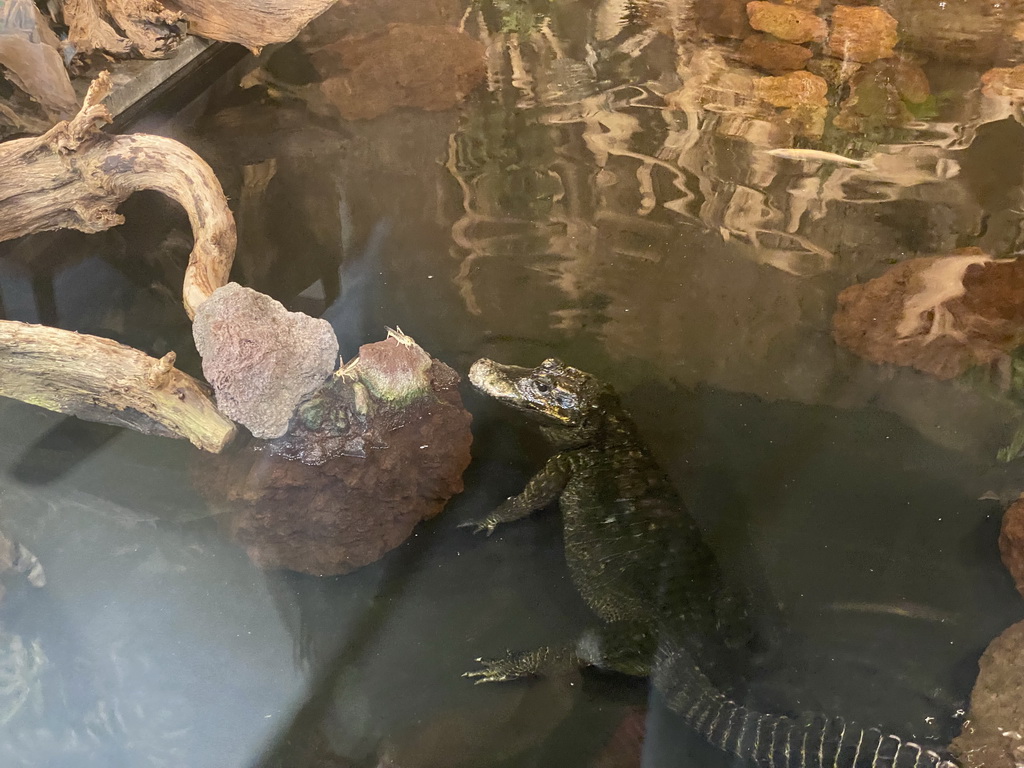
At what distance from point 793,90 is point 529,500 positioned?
3170 mm

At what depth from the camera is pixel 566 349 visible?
279 centimetres

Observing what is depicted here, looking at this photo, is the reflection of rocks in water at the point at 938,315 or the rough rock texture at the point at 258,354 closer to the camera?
the rough rock texture at the point at 258,354

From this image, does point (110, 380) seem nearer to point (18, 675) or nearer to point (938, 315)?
point (18, 675)

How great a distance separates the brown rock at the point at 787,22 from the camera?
4.41 metres

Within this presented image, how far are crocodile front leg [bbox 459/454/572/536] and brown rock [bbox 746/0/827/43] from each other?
12.1 ft

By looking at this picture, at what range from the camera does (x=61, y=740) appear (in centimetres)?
193

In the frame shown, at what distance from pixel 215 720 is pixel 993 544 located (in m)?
2.48

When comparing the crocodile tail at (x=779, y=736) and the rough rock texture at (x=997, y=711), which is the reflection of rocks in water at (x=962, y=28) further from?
the crocodile tail at (x=779, y=736)

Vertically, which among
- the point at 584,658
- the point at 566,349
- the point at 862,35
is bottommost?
the point at 584,658

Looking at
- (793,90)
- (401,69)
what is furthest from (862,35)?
(401,69)

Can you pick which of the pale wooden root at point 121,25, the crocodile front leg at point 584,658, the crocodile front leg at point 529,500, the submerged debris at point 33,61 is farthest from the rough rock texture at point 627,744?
the pale wooden root at point 121,25

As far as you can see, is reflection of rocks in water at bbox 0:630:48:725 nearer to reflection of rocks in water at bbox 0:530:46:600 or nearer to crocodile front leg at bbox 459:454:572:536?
reflection of rocks in water at bbox 0:530:46:600

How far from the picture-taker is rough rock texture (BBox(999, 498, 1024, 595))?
208 centimetres

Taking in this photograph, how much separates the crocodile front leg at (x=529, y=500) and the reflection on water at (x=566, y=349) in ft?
0.16
